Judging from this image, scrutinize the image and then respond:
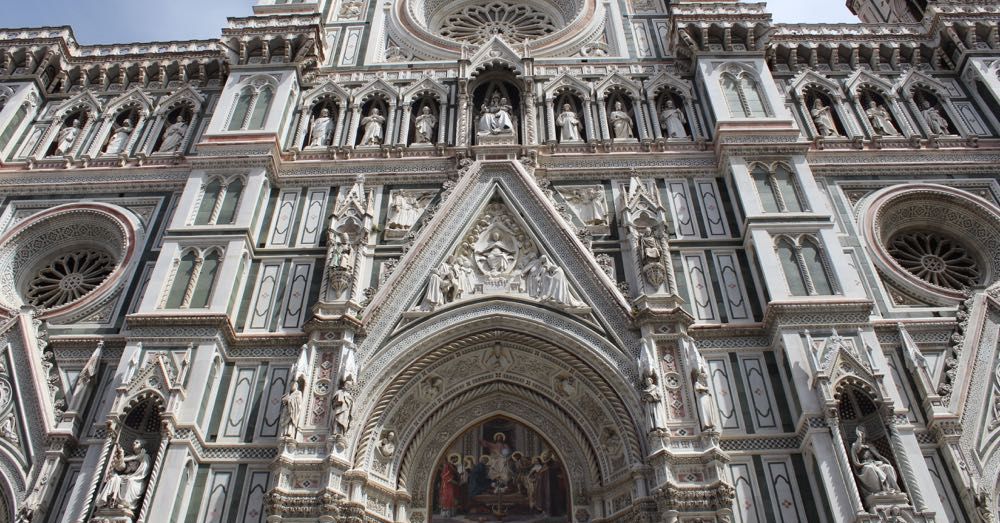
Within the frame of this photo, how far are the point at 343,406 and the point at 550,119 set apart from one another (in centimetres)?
691

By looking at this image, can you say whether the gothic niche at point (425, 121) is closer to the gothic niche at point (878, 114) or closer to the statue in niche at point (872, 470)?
the gothic niche at point (878, 114)

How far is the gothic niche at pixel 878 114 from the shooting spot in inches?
590

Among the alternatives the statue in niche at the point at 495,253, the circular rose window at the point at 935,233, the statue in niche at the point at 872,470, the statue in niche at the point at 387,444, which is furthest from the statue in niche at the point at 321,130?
the statue in niche at the point at 872,470

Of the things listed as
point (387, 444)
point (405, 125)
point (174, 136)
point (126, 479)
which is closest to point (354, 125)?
point (405, 125)

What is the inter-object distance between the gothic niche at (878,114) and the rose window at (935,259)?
6.86 feet

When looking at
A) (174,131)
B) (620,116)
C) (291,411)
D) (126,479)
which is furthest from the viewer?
(174,131)

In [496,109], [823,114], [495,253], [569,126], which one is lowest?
[495,253]

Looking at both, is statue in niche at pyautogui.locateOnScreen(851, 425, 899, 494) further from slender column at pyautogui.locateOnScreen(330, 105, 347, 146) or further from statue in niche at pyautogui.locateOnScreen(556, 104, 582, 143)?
slender column at pyautogui.locateOnScreen(330, 105, 347, 146)

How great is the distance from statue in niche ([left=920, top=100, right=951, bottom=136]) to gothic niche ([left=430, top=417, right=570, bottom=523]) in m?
A: 9.15

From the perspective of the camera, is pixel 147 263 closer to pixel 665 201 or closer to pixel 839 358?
pixel 665 201

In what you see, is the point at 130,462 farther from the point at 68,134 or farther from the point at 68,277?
the point at 68,134

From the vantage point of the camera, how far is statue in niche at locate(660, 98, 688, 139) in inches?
586

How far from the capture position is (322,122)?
15.4 meters

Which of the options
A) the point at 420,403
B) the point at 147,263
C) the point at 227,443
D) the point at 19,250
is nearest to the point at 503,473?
the point at 420,403
